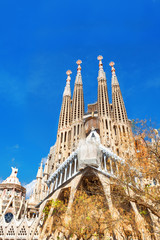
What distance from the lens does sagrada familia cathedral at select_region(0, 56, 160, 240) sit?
17.2 meters

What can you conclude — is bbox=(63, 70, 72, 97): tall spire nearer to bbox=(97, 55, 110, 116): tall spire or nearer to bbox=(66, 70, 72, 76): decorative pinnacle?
bbox=(66, 70, 72, 76): decorative pinnacle

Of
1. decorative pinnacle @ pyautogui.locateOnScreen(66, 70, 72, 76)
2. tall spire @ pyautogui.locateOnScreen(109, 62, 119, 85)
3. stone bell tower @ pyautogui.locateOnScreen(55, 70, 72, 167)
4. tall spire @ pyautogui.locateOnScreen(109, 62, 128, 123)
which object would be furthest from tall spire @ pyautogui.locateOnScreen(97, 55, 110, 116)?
decorative pinnacle @ pyautogui.locateOnScreen(66, 70, 72, 76)

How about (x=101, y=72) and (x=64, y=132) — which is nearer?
(x=64, y=132)

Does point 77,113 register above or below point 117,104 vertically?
below

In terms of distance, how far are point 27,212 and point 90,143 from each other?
554 inches

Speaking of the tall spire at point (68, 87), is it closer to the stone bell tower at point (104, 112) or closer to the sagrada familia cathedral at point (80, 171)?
the sagrada familia cathedral at point (80, 171)

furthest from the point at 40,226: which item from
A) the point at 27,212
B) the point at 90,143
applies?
the point at 90,143

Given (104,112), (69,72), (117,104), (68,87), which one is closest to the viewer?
(104,112)

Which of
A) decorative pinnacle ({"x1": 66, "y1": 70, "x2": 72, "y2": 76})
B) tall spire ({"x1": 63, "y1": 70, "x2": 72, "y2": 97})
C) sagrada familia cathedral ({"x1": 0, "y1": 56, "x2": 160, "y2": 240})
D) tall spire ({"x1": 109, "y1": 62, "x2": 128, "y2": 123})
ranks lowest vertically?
sagrada familia cathedral ({"x1": 0, "y1": 56, "x2": 160, "y2": 240})

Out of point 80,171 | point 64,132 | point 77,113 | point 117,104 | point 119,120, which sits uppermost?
point 117,104

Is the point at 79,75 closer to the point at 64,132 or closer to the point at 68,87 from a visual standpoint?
the point at 68,87

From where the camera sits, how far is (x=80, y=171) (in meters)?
22.5

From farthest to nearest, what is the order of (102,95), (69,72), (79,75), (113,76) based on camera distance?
(69,72), (79,75), (113,76), (102,95)

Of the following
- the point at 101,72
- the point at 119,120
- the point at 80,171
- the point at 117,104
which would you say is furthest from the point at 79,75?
the point at 80,171
